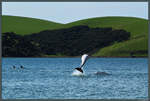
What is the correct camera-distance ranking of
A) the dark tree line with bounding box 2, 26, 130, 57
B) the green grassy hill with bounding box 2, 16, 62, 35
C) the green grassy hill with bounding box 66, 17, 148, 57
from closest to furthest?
the dark tree line with bounding box 2, 26, 130, 57
the green grassy hill with bounding box 66, 17, 148, 57
the green grassy hill with bounding box 2, 16, 62, 35

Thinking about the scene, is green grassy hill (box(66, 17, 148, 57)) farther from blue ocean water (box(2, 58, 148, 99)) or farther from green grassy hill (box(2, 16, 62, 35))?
blue ocean water (box(2, 58, 148, 99))

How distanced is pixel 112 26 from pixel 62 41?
2228cm

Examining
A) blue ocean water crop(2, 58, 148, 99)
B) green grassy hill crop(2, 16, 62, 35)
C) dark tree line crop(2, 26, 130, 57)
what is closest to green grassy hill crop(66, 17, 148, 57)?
dark tree line crop(2, 26, 130, 57)

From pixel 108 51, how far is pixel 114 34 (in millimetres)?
14174

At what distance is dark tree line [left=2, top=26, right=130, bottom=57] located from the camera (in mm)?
152812

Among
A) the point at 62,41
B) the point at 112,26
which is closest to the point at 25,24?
the point at 62,41

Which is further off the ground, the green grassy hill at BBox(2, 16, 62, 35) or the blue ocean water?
the blue ocean water

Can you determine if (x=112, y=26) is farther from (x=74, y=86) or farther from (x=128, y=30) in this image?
(x=74, y=86)

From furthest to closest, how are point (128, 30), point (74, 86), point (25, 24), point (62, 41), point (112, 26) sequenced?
point (25, 24) < point (112, 26) < point (62, 41) < point (128, 30) < point (74, 86)

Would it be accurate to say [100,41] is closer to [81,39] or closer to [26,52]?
[81,39]

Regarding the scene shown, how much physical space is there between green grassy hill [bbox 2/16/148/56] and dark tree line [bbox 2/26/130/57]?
4162 mm

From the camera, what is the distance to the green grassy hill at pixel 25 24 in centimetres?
18156

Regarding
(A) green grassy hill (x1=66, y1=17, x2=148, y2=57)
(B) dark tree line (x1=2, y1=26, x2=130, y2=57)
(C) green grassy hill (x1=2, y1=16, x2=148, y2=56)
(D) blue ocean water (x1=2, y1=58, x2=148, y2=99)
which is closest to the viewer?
(D) blue ocean water (x1=2, y1=58, x2=148, y2=99)

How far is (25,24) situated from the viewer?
189625 millimetres
